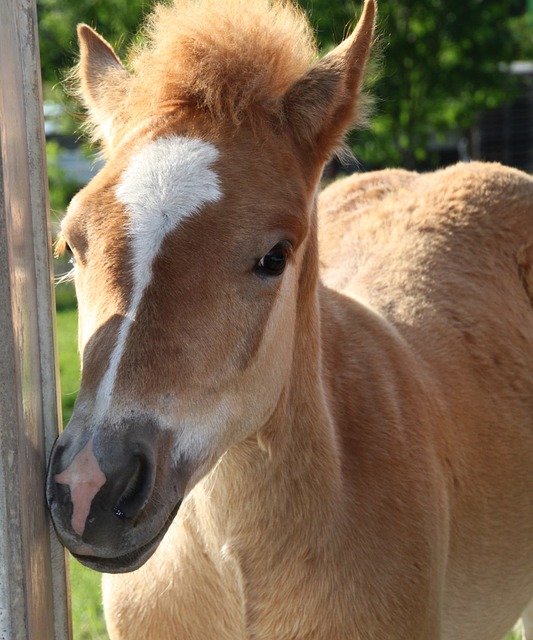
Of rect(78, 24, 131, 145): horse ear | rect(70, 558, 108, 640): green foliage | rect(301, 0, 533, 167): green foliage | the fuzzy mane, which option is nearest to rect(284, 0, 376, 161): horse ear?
the fuzzy mane

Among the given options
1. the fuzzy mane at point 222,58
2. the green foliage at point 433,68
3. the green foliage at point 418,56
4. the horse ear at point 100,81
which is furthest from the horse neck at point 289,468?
the green foliage at point 433,68

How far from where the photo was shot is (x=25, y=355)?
6.91 ft

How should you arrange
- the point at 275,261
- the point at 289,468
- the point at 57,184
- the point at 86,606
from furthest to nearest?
the point at 57,184 → the point at 86,606 → the point at 289,468 → the point at 275,261

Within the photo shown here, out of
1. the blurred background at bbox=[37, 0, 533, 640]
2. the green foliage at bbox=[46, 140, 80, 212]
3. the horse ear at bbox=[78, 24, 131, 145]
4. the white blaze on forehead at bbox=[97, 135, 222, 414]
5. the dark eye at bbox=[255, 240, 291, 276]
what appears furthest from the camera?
the green foliage at bbox=[46, 140, 80, 212]

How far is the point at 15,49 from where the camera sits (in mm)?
2098

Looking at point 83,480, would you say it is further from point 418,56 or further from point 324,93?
point 418,56

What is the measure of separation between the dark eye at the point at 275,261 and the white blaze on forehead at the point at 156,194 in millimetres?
206

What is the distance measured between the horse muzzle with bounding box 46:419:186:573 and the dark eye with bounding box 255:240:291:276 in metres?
0.51

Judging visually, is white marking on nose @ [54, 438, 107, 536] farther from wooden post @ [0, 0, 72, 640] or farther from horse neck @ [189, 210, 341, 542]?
horse neck @ [189, 210, 341, 542]

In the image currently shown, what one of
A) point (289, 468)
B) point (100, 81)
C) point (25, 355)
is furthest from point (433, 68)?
point (25, 355)

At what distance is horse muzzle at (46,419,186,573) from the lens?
6.62 ft

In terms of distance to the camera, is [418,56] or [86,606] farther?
[418,56]

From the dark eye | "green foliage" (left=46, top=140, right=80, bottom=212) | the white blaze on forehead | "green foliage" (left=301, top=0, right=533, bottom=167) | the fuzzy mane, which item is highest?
the fuzzy mane

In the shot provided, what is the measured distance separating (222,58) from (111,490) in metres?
1.29
